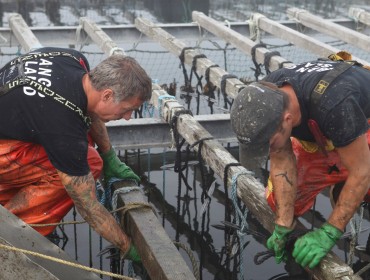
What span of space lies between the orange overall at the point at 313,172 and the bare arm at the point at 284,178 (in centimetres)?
51

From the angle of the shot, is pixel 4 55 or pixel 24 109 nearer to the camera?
pixel 24 109

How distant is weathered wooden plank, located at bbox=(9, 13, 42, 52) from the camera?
857 cm

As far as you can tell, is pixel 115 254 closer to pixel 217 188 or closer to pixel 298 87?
pixel 298 87

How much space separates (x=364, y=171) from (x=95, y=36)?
20.6ft

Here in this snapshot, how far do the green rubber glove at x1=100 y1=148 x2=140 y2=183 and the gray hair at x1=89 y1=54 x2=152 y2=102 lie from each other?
1.06m

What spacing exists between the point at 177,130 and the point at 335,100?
95.6 inches

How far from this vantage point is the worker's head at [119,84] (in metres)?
4.28

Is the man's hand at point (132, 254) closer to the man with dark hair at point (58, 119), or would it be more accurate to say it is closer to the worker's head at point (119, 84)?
the man with dark hair at point (58, 119)

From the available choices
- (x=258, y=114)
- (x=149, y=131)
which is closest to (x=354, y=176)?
(x=258, y=114)

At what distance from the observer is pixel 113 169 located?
17.3ft

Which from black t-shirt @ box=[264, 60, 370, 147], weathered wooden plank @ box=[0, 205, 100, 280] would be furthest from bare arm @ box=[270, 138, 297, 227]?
weathered wooden plank @ box=[0, 205, 100, 280]

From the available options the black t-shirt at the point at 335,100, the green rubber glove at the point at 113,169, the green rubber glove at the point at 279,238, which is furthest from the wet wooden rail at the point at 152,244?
the black t-shirt at the point at 335,100

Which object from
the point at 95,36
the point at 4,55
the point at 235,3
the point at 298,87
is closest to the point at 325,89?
the point at 298,87

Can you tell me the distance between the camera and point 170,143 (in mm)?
6668
